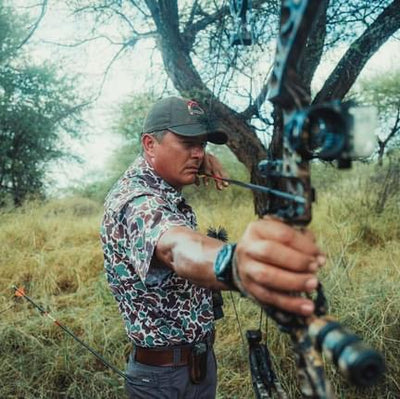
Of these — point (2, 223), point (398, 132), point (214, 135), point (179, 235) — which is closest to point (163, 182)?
point (214, 135)

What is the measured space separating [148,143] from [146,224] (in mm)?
575

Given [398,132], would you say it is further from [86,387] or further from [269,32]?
[86,387]

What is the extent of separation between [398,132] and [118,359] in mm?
4084

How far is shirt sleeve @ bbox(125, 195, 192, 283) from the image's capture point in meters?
1.17

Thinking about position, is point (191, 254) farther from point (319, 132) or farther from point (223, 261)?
point (319, 132)

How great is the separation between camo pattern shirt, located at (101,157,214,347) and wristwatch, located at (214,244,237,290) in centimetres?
40

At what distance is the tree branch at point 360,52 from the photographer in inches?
113

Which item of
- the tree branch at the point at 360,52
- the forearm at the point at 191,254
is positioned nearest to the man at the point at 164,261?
the forearm at the point at 191,254

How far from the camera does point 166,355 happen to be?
1679mm

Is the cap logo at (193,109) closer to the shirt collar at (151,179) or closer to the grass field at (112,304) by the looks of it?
the shirt collar at (151,179)

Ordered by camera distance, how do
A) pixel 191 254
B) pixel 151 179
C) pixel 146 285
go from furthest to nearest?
pixel 151 179
pixel 146 285
pixel 191 254

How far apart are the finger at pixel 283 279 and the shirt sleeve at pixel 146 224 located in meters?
0.43

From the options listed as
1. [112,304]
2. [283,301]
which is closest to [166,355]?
[283,301]

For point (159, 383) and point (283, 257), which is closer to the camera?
point (283, 257)
